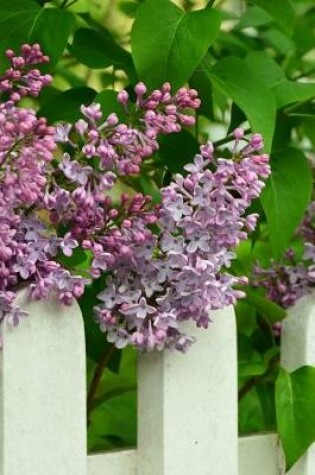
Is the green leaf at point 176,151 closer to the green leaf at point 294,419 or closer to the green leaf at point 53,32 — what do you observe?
the green leaf at point 53,32

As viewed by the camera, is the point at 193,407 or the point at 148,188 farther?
the point at 148,188

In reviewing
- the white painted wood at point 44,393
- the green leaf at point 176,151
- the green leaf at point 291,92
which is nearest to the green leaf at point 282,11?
the green leaf at point 291,92

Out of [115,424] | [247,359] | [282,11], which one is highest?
[282,11]

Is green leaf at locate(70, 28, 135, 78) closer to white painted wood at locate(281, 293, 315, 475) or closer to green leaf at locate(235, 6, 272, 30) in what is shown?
white painted wood at locate(281, 293, 315, 475)

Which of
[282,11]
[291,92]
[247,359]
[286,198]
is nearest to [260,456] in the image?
[247,359]

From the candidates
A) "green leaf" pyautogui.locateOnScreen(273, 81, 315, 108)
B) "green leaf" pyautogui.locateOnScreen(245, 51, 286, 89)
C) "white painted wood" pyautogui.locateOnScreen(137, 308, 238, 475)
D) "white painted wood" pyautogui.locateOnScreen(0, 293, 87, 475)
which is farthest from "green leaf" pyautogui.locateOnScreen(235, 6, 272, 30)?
"white painted wood" pyautogui.locateOnScreen(0, 293, 87, 475)

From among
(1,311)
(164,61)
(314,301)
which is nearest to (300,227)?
(314,301)

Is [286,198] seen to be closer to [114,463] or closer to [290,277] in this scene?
[290,277]
